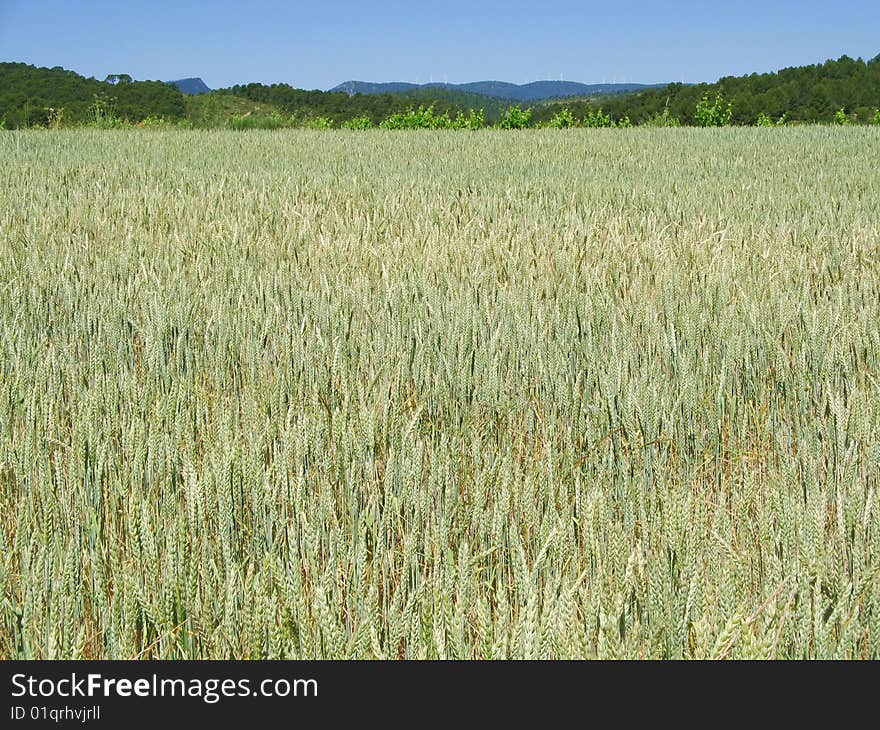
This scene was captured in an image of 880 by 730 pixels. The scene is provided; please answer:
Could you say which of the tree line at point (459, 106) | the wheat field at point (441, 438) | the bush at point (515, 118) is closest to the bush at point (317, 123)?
the tree line at point (459, 106)

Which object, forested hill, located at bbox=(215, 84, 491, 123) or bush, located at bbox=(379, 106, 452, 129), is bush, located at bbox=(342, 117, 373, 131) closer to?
bush, located at bbox=(379, 106, 452, 129)

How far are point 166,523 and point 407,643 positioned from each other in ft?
1.80

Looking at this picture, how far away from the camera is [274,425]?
6.08ft

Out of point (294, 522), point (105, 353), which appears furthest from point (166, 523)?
point (105, 353)

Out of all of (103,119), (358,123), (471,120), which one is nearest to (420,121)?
(471,120)

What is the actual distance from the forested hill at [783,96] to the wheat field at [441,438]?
1985 centimetres

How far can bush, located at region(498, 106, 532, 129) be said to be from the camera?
59.6 ft

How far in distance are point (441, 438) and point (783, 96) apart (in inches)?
1090

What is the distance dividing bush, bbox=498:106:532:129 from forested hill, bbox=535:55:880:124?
12.1 ft

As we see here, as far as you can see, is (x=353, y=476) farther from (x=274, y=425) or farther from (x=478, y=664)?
(x=478, y=664)

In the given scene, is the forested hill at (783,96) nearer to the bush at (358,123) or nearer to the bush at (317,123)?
the bush at (358,123)

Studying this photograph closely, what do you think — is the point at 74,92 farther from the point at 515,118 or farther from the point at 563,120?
the point at 563,120

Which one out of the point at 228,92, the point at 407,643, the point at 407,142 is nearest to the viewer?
the point at 407,643

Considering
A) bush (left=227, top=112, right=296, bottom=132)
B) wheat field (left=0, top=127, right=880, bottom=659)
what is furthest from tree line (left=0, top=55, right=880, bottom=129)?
wheat field (left=0, top=127, right=880, bottom=659)
